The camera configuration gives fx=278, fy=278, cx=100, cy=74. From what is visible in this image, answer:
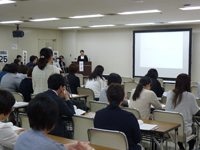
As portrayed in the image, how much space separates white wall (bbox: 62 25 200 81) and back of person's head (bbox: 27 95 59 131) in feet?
37.7

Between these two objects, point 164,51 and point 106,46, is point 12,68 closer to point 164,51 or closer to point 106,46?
point 164,51

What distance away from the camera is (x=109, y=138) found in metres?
2.81

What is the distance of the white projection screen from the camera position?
1179 cm

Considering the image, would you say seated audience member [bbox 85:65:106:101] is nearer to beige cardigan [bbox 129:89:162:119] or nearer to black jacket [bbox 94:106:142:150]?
beige cardigan [bbox 129:89:162:119]

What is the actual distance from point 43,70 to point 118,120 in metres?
2.46

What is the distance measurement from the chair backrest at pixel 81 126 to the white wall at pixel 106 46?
9.91m

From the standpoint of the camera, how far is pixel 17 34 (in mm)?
12172

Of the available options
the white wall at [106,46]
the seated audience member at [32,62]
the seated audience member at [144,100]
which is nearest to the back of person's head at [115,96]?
the seated audience member at [144,100]

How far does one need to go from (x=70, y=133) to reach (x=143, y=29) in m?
10.1

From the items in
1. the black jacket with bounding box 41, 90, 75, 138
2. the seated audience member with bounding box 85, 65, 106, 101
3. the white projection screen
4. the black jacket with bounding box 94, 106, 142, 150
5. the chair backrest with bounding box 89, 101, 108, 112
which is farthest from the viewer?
the white projection screen

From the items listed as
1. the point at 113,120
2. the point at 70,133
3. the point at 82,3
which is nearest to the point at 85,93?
the point at 82,3

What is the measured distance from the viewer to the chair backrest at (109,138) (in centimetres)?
271

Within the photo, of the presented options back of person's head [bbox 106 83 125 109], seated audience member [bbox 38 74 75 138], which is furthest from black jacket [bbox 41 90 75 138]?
back of person's head [bbox 106 83 125 109]

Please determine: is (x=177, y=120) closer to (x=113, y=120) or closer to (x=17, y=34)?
(x=113, y=120)
